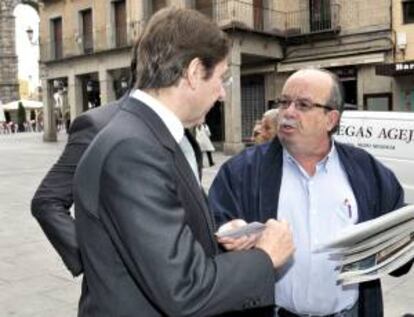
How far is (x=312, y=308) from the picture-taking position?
2852 millimetres

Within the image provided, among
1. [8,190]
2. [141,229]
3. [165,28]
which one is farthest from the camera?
[8,190]

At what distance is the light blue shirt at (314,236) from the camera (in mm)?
2852

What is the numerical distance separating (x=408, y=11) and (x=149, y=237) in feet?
→ 71.7

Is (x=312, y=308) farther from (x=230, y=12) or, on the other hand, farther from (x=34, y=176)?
(x=230, y=12)

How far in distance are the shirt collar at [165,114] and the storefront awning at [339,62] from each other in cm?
2129

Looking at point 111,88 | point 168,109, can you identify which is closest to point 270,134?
point 168,109

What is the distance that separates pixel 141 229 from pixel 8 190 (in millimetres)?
14065

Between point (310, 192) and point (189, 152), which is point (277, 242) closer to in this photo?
point (189, 152)

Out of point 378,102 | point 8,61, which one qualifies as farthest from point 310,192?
point 8,61

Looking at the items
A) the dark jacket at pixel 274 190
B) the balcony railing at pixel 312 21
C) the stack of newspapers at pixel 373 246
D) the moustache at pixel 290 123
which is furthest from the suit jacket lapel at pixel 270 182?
the balcony railing at pixel 312 21

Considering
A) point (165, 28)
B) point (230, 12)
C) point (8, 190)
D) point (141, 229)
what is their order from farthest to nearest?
point (230, 12), point (8, 190), point (165, 28), point (141, 229)

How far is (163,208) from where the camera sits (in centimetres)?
171

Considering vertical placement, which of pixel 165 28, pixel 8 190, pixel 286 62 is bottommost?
pixel 8 190

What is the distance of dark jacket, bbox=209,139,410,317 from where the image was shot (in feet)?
9.50
